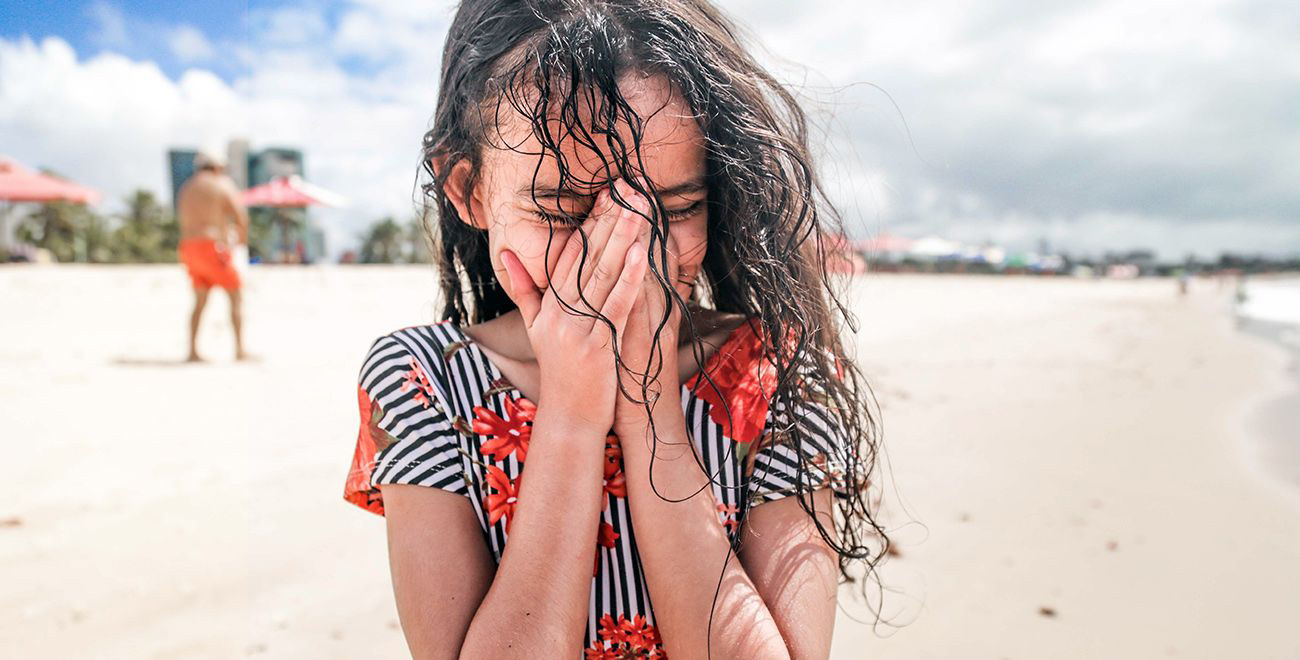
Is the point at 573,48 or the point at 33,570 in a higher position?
the point at 573,48

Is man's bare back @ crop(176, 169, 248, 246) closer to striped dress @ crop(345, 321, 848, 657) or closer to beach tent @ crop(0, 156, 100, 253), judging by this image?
striped dress @ crop(345, 321, 848, 657)

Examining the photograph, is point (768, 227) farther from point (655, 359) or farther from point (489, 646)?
point (489, 646)

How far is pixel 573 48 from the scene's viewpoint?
4.20 ft

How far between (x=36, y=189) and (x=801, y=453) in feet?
85.0

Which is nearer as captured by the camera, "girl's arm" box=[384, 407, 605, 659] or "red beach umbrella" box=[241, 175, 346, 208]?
"girl's arm" box=[384, 407, 605, 659]

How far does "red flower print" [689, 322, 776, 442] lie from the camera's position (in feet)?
4.67

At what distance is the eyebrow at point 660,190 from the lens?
129 centimetres

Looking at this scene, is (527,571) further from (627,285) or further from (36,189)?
(36,189)

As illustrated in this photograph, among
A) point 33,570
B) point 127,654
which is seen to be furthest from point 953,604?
point 33,570

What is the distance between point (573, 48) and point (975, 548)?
306 centimetres

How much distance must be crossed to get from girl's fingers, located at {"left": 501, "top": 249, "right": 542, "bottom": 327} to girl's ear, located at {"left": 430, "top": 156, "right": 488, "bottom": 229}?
0.69ft

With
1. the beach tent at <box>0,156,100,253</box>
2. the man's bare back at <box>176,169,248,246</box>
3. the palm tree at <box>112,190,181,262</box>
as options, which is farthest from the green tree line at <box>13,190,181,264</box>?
the man's bare back at <box>176,169,248,246</box>

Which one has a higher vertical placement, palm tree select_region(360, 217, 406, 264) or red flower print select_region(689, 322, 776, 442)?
palm tree select_region(360, 217, 406, 264)

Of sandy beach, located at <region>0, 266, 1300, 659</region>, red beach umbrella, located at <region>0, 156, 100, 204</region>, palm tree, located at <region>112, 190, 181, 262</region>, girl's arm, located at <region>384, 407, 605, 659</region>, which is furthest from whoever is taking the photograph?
palm tree, located at <region>112, 190, 181, 262</region>
